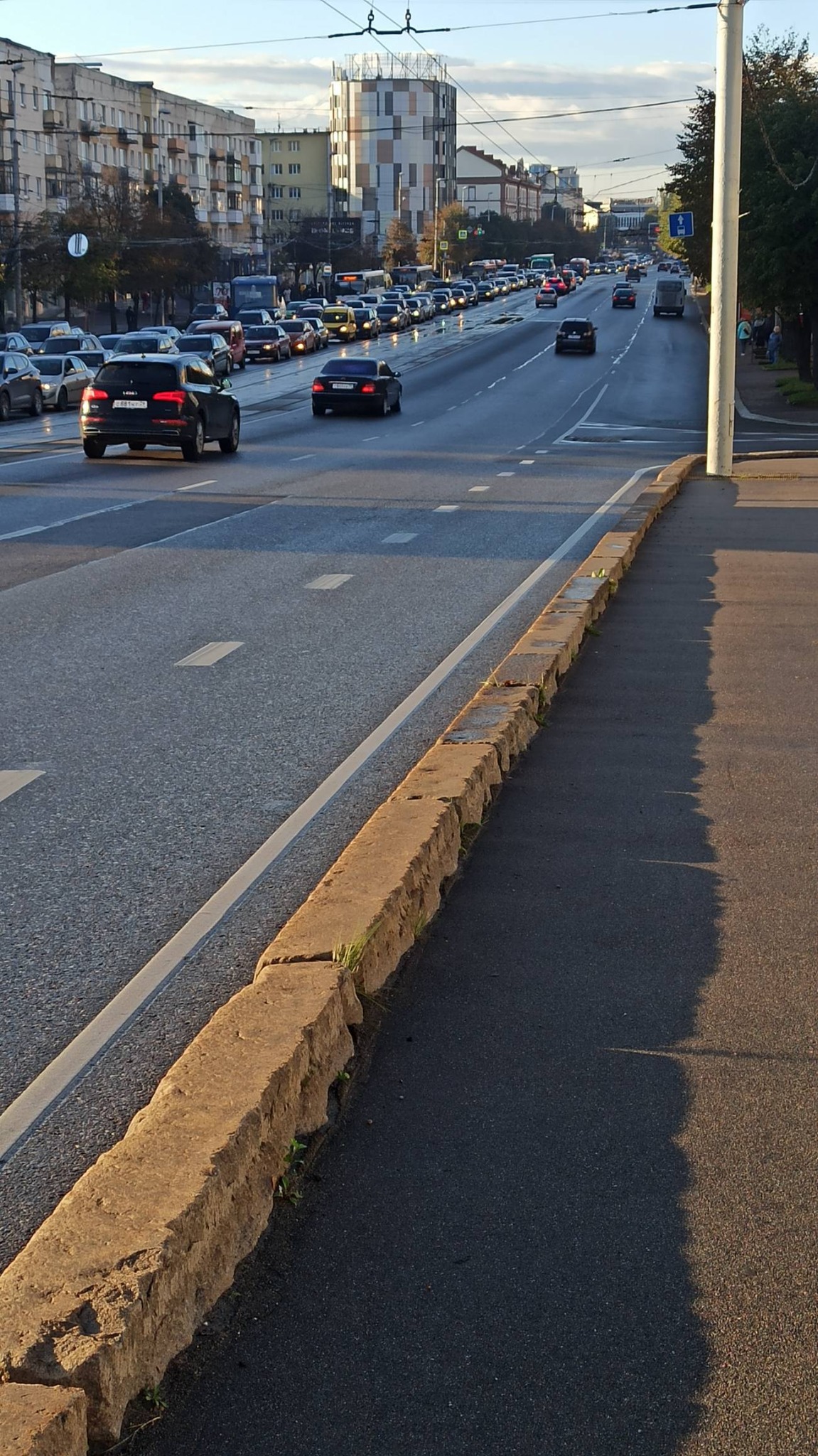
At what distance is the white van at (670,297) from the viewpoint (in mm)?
99938

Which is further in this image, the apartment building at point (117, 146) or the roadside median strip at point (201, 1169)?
the apartment building at point (117, 146)

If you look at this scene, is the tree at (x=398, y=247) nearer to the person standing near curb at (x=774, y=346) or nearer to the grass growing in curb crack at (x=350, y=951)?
the person standing near curb at (x=774, y=346)

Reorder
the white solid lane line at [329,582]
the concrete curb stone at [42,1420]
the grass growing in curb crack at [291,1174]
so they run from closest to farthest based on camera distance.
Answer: the concrete curb stone at [42,1420] → the grass growing in curb crack at [291,1174] → the white solid lane line at [329,582]

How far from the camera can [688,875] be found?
614cm

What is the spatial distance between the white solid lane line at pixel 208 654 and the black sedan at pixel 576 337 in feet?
203

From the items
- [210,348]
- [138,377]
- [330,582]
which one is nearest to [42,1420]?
[330,582]

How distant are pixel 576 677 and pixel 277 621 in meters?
2.81

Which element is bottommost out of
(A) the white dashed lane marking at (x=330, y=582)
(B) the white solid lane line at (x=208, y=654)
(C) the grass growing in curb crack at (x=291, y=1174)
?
(A) the white dashed lane marking at (x=330, y=582)

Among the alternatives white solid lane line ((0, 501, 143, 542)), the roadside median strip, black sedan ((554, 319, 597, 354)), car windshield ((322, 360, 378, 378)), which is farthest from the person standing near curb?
the roadside median strip

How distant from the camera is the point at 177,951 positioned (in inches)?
215

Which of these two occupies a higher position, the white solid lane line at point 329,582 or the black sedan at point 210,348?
the black sedan at point 210,348

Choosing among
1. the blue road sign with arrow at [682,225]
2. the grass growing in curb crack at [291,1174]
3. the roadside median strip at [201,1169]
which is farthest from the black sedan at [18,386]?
the grass growing in curb crack at [291,1174]

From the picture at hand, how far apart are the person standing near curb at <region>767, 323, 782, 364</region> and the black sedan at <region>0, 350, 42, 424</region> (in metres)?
32.6

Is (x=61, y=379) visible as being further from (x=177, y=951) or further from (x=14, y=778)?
(x=177, y=951)
